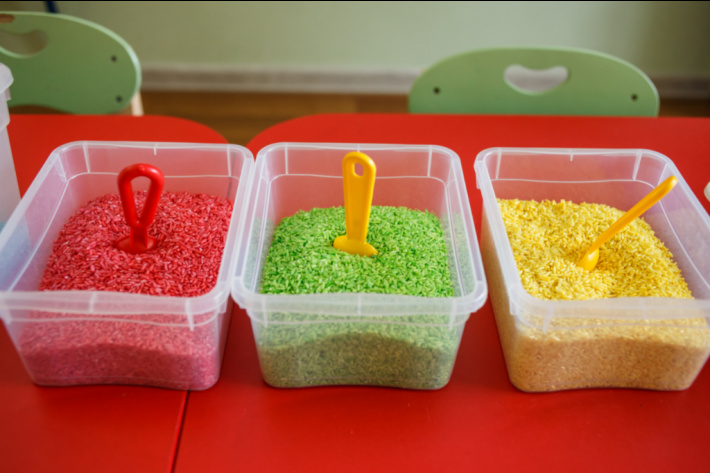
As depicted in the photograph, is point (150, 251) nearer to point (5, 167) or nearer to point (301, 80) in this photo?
point (5, 167)

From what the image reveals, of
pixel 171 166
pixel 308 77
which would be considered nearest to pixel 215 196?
pixel 171 166

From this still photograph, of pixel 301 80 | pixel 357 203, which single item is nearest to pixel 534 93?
pixel 357 203

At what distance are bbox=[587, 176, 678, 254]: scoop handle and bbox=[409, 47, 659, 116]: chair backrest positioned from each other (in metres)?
0.71

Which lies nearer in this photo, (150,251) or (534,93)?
(150,251)

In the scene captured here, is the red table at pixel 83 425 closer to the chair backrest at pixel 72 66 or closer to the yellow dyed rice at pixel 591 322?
the yellow dyed rice at pixel 591 322

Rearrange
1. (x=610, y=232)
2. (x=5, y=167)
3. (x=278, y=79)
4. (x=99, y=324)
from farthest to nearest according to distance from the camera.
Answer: (x=278, y=79) → (x=5, y=167) → (x=610, y=232) → (x=99, y=324)

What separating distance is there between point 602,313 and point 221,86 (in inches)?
99.2

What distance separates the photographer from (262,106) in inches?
112

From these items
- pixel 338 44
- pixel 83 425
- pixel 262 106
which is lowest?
pixel 262 106

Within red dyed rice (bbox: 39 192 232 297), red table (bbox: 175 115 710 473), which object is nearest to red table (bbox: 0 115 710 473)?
red table (bbox: 175 115 710 473)

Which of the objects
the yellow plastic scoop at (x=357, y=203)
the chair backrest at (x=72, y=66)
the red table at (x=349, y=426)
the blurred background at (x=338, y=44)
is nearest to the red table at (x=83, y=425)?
the red table at (x=349, y=426)

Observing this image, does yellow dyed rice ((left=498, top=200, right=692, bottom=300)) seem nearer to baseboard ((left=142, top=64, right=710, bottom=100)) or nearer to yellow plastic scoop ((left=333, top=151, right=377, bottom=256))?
yellow plastic scoop ((left=333, top=151, right=377, bottom=256))

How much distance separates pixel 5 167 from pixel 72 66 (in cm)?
64

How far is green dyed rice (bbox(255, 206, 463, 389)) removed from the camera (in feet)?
2.38
